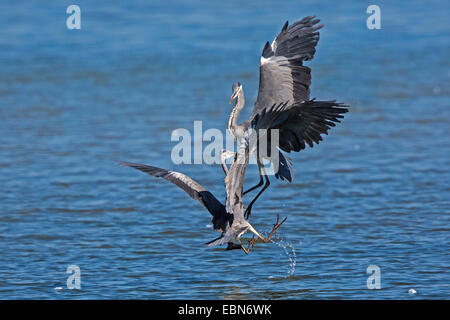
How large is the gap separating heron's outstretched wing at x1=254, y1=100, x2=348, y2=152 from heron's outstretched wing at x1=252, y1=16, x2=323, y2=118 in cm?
79

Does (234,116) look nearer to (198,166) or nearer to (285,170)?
(285,170)

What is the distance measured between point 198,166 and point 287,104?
3.41m

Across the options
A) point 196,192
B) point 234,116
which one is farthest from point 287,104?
point 196,192

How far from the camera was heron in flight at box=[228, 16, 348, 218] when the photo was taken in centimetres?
697

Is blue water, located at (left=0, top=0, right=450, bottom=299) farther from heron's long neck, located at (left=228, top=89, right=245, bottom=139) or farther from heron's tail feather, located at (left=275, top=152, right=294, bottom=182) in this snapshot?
heron's long neck, located at (left=228, top=89, right=245, bottom=139)

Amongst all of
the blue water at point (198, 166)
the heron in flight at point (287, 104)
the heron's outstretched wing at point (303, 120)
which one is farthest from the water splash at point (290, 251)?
the heron's outstretched wing at point (303, 120)

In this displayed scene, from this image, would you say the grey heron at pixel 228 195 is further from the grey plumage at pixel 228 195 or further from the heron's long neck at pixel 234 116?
the heron's long neck at pixel 234 116

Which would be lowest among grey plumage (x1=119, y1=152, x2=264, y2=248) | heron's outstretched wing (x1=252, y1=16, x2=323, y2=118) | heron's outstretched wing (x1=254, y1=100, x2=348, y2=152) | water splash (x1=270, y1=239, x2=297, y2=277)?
water splash (x1=270, y1=239, x2=297, y2=277)

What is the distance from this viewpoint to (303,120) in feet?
23.4

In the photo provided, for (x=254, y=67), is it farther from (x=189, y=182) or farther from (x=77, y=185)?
(x=189, y=182)

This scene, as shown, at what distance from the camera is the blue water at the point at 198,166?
23.9ft

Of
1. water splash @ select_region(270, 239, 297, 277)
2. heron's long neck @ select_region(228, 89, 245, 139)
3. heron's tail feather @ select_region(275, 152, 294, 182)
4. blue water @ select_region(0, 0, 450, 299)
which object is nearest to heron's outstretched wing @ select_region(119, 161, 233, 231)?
blue water @ select_region(0, 0, 450, 299)
